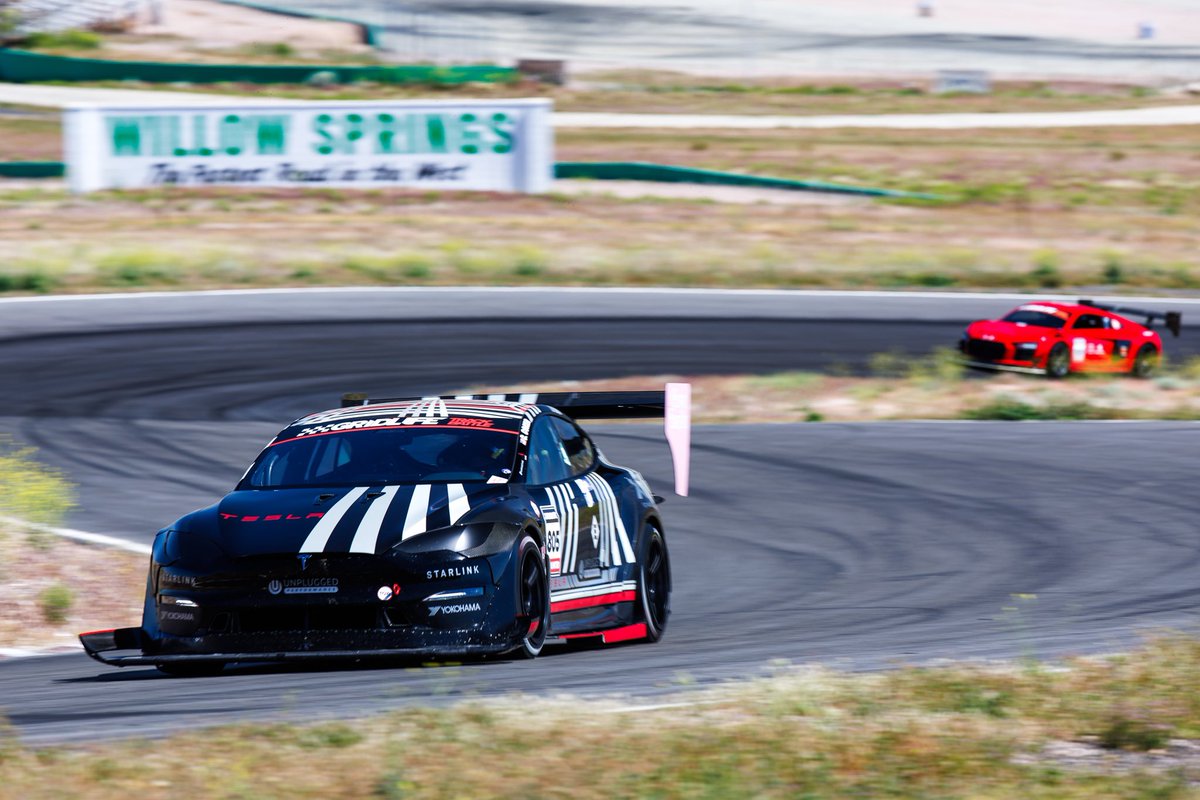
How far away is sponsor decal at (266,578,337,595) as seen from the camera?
7.53 meters

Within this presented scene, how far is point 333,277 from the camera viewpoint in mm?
28734

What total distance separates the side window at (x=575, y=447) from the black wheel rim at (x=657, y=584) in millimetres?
586

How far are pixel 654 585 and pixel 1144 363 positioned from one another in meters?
14.1

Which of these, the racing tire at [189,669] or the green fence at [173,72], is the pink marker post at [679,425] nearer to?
the racing tire at [189,669]

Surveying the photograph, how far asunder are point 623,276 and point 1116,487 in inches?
667

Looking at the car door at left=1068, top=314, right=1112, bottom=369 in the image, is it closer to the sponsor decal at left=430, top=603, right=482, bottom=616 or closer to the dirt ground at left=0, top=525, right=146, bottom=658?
the dirt ground at left=0, top=525, right=146, bottom=658

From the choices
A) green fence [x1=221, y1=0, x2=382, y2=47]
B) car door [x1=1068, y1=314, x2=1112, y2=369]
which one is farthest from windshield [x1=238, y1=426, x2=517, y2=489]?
green fence [x1=221, y1=0, x2=382, y2=47]

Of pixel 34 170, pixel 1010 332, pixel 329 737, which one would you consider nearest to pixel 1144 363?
pixel 1010 332

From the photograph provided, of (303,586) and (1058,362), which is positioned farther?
(1058,362)

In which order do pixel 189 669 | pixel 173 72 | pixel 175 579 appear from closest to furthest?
pixel 175 579
pixel 189 669
pixel 173 72

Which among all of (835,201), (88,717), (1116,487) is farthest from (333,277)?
(88,717)

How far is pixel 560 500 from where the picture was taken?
8586mm

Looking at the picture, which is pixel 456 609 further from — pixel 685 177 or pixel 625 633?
pixel 685 177

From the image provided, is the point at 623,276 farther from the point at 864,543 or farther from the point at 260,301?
the point at 864,543
